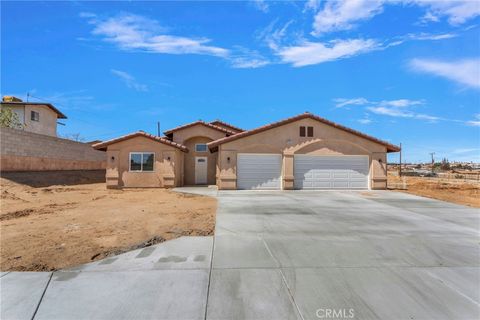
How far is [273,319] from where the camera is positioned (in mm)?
3275

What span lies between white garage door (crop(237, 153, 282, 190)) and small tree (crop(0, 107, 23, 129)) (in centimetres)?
2335

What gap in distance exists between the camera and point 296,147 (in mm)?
17922

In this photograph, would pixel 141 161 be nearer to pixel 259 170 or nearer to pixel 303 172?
pixel 259 170

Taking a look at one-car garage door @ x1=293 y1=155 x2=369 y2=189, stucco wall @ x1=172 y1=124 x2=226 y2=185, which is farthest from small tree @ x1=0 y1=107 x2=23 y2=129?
one-car garage door @ x1=293 y1=155 x2=369 y2=189

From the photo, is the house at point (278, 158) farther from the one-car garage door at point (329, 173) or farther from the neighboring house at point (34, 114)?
the neighboring house at point (34, 114)

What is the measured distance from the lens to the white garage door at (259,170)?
1772 centimetres

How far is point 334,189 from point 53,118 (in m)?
35.4

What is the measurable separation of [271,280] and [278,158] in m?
14.0

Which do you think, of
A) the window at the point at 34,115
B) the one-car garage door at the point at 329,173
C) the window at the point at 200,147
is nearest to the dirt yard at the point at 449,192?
the one-car garage door at the point at 329,173

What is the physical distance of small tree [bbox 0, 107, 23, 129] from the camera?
26159 mm

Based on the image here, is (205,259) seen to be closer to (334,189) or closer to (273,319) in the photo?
(273,319)

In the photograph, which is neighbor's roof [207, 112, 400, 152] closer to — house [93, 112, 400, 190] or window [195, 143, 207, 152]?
house [93, 112, 400, 190]

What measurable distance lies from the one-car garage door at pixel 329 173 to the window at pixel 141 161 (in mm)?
9861

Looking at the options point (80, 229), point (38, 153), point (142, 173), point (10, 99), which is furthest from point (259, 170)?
point (10, 99)
